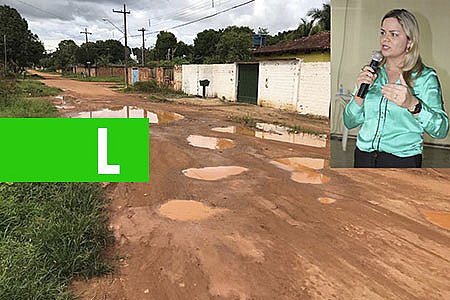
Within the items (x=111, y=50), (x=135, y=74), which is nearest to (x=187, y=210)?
(x=135, y=74)

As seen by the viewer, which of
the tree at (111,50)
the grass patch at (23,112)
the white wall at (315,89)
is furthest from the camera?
the tree at (111,50)

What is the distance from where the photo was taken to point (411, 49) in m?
2.62

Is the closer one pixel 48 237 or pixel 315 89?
pixel 48 237

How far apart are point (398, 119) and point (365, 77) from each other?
38 centimetres

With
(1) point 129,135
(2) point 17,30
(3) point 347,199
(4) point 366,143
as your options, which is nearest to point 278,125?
(3) point 347,199

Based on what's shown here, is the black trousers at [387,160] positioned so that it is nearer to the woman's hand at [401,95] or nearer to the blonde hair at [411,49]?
the woman's hand at [401,95]

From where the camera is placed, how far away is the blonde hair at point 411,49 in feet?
8.59

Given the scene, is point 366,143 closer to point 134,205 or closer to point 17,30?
point 134,205

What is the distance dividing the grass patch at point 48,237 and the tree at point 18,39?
31.0 metres

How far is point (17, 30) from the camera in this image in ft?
115

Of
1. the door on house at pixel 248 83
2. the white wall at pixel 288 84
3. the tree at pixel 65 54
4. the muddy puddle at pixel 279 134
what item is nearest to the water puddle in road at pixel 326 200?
the muddy puddle at pixel 279 134

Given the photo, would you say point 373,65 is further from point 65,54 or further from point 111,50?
point 65,54

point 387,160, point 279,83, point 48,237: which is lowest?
point 48,237

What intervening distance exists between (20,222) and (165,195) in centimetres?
168
